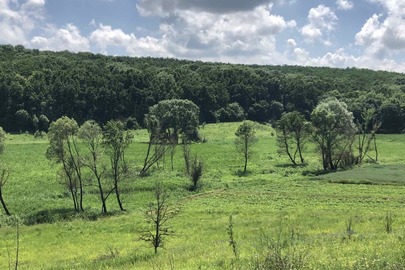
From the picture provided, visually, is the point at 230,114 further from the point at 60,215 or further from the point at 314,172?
the point at 60,215

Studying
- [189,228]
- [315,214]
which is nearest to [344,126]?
[315,214]

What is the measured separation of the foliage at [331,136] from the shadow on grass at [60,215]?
3966cm

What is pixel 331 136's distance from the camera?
70188 millimetres

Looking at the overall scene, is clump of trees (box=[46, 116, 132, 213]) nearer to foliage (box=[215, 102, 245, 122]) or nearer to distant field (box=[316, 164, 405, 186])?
distant field (box=[316, 164, 405, 186])

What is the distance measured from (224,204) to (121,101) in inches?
4118

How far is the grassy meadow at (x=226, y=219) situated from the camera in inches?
587

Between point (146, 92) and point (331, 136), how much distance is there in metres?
88.4

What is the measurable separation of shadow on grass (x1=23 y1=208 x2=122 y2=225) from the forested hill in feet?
283

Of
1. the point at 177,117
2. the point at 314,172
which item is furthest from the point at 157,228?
the point at 177,117

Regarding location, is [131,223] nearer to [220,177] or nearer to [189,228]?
[189,228]

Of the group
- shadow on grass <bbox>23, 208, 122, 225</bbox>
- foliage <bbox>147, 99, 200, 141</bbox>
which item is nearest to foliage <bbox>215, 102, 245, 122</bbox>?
foliage <bbox>147, 99, 200, 141</bbox>

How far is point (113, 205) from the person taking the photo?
47312 millimetres

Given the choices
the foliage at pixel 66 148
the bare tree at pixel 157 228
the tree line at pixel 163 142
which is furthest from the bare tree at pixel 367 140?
the bare tree at pixel 157 228

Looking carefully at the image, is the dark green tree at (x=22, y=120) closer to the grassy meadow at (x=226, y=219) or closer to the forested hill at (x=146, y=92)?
the forested hill at (x=146, y=92)
